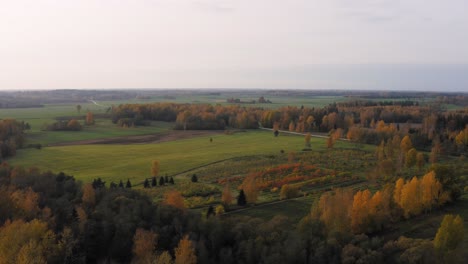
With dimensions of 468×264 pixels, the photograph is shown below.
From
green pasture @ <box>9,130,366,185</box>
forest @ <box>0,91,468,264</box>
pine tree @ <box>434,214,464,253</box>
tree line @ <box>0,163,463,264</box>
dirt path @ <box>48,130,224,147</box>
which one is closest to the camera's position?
tree line @ <box>0,163,463,264</box>

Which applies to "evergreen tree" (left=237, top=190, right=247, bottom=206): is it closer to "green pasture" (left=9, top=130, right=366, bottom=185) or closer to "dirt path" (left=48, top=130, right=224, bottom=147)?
"green pasture" (left=9, top=130, right=366, bottom=185)

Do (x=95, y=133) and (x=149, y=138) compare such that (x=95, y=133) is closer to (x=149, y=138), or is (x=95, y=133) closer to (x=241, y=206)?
(x=149, y=138)

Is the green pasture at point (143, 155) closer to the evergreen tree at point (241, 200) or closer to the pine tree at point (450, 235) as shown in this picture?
the evergreen tree at point (241, 200)

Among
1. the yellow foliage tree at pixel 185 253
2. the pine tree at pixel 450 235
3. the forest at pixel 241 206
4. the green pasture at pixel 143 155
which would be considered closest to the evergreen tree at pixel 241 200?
the forest at pixel 241 206

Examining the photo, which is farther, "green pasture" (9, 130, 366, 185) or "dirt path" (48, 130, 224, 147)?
"dirt path" (48, 130, 224, 147)

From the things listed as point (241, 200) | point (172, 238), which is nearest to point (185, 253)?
point (172, 238)

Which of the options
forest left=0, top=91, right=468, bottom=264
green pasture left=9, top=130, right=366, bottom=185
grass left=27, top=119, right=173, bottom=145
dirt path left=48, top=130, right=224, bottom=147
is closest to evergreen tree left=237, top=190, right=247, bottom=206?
forest left=0, top=91, right=468, bottom=264
